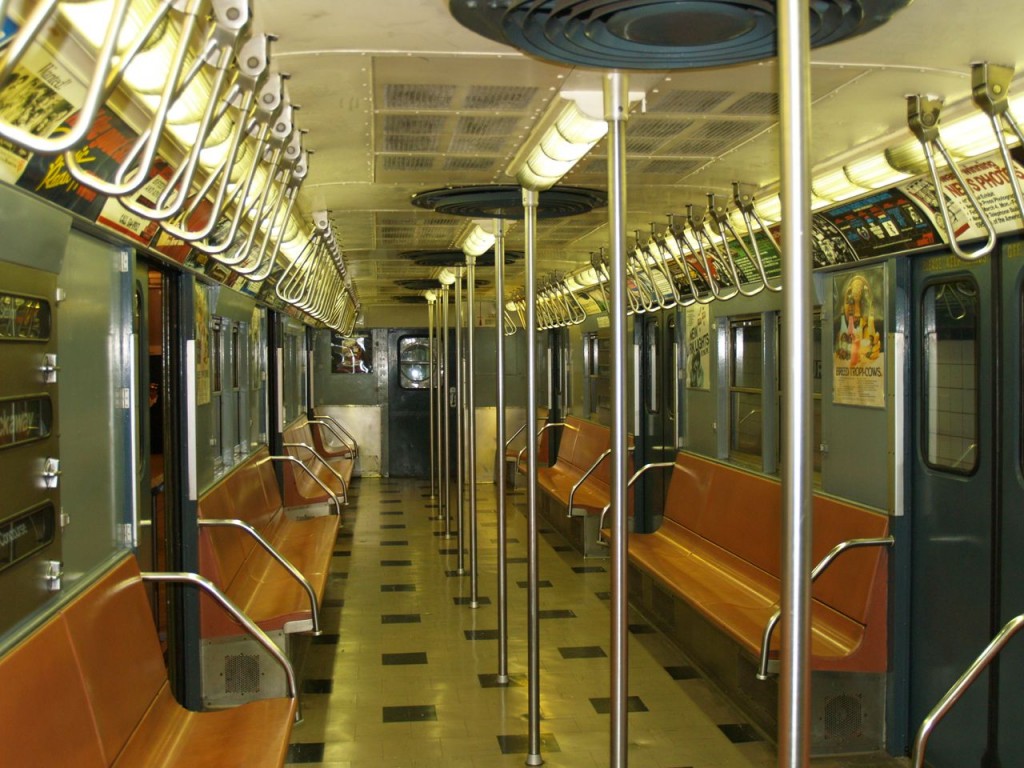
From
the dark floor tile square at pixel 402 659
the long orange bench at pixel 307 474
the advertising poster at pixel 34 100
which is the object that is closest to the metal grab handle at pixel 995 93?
the advertising poster at pixel 34 100

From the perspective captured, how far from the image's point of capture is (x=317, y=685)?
5848 millimetres

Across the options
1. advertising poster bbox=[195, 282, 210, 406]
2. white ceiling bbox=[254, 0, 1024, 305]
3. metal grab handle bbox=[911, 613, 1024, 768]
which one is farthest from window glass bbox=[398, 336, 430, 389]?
metal grab handle bbox=[911, 613, 1024, 768]

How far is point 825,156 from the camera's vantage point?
4.38 m

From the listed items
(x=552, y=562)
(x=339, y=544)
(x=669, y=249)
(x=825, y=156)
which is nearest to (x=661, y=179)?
(x=825, y=156)

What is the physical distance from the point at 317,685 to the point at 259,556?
1067 mm

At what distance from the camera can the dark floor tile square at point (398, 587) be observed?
830 centimetres

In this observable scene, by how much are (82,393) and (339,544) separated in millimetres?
7148

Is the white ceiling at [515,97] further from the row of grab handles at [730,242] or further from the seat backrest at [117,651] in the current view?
the seat backrest at [117,651]

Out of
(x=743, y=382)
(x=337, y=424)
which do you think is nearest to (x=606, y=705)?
(x=743, y=382)

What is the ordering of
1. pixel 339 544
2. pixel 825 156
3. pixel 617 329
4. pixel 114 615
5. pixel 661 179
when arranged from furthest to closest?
pixel 339 544 → pixel 661 179 → pixel 825 156 → pixel 114 615 → pixel 617 329

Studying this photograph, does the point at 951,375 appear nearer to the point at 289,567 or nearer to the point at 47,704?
the point at 289,567

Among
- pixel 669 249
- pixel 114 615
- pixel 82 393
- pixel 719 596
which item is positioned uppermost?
pixel 669 249

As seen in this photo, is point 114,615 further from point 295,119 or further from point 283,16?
point 283,16

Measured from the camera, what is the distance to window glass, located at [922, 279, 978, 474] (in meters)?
4.39
